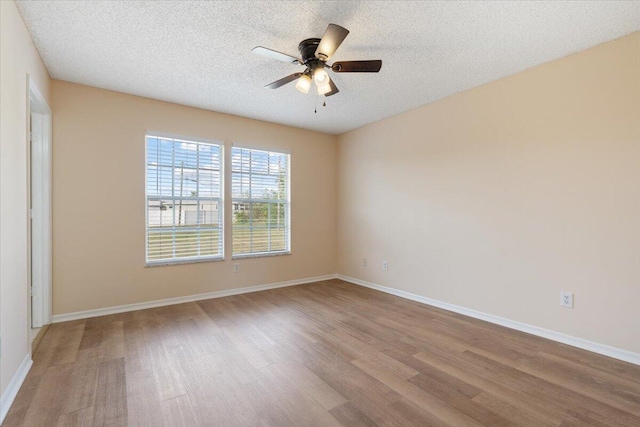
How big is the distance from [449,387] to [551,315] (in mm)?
1551

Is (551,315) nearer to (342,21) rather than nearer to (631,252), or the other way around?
(631,252)

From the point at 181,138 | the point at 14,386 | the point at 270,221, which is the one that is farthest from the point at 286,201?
the point at 14,386

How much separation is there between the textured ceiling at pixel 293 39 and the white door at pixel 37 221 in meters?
0.70

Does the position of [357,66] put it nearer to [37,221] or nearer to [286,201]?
[286,201]

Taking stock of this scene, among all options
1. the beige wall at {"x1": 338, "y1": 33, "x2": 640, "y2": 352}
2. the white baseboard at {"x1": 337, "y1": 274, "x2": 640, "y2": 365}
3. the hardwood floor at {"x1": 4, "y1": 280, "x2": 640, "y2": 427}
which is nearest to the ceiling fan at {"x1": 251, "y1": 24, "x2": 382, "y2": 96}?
the beige wall at {"x1": 338, "y1": 33, "x2": 640, "y2": 352}

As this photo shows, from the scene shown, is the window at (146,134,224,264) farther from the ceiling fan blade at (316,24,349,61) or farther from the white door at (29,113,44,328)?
the ceiling fan blade at (316,24,349,61)

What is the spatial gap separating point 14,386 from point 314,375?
199 cm

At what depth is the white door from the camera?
9.95 ft

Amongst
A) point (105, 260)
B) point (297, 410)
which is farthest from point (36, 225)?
point (297, 410)

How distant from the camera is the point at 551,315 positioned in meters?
2.84

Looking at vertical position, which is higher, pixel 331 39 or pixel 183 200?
pixel 331 39

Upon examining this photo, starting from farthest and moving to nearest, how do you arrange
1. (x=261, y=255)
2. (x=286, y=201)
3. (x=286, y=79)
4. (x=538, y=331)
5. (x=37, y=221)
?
(x=286, y=201), (x=261, y=255), (x=37, y=221), (x=538, y=331), (x=286, y=79)

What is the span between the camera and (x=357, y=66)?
2322 mm

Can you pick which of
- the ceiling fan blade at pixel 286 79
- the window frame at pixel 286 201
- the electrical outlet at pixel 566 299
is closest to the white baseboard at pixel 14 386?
the window frame at pixel 286 201
